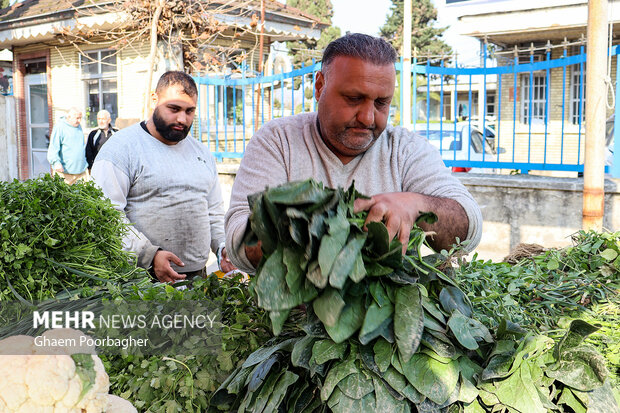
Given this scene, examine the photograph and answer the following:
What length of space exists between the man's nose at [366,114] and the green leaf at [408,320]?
77 centimetres

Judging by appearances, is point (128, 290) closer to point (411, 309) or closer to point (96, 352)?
point (96, 352)

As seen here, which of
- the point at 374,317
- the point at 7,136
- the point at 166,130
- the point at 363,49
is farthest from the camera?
the point at 7,136

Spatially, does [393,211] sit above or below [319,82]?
below

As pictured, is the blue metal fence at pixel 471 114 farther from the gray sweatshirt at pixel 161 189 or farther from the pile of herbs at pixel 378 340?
the pile of herbs at pixel 378 340

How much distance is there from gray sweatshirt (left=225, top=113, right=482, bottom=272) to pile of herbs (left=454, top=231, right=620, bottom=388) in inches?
15.6

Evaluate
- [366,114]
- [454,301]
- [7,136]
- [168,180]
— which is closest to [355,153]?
[366,114]

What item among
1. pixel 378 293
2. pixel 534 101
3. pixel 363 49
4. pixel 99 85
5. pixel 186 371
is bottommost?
pixel 186 371

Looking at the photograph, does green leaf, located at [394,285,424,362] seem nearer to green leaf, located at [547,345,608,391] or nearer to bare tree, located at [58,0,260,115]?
green leaf, located at [547,345,608,391]

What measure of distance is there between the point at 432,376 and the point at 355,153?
1017 mm

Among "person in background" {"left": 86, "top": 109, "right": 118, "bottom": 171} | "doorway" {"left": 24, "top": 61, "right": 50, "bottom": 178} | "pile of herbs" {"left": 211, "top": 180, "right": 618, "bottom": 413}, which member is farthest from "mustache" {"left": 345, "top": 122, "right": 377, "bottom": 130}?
"doorway" {"left": 24, "top": 61, "right": 50, "bottom": 178}

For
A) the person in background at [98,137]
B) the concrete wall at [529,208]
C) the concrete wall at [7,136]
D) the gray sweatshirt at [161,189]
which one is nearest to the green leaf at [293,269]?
the gray sweatshirt at [161,189]

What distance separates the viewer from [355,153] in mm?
2229

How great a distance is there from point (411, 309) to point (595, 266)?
1.29 meters

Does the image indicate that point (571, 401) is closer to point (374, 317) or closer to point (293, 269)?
point (374, 317)
